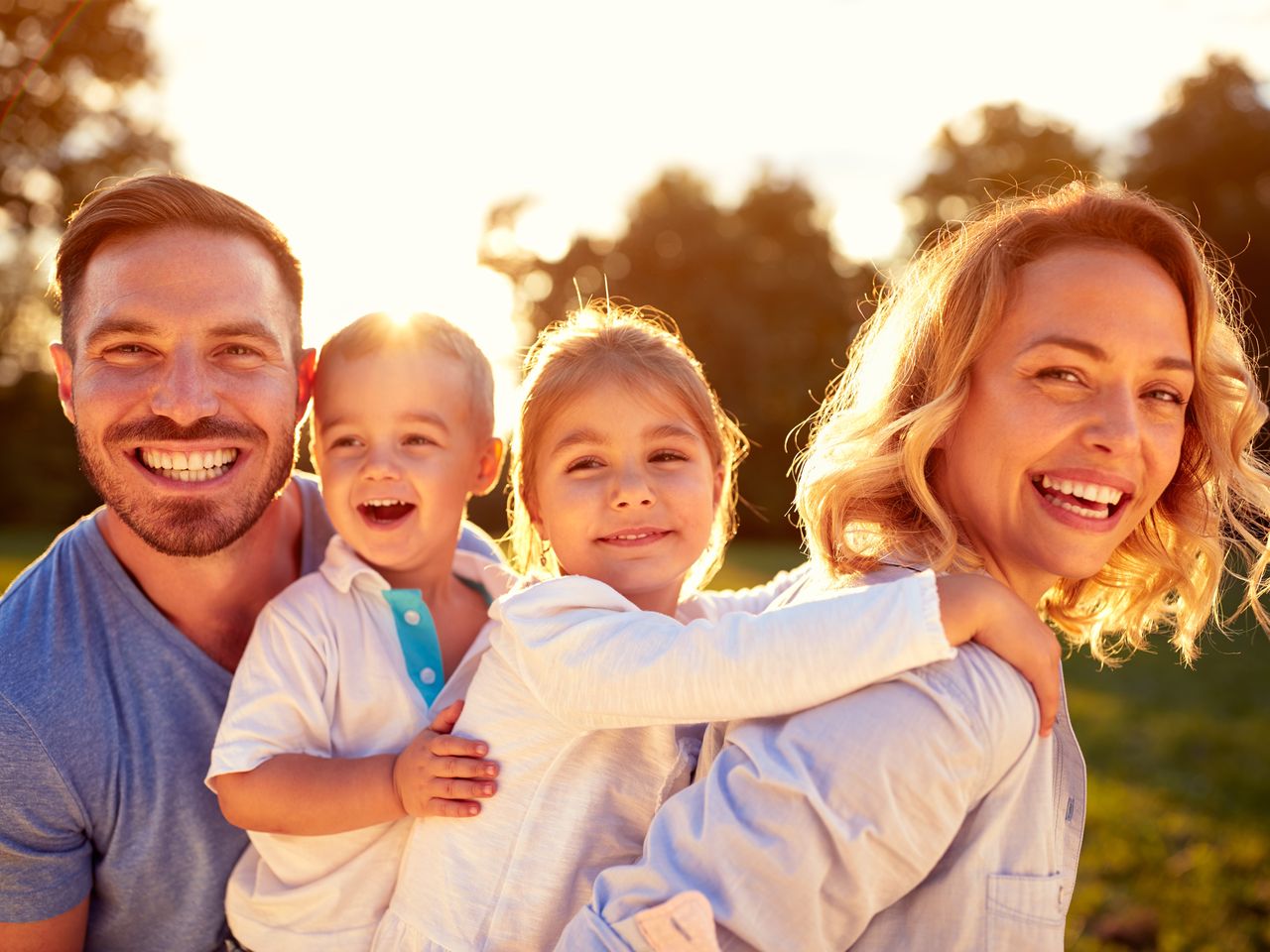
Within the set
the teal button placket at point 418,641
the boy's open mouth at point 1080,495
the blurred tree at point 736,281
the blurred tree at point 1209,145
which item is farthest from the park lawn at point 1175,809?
the blurred tree at point 1209,145

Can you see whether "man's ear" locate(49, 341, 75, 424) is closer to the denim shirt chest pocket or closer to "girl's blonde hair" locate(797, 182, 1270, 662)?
"girl's blonde hair" locate(797, 182, 1270, 662)

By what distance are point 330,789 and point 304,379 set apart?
4.48 ft

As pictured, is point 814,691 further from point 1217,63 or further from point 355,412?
point 1217,63

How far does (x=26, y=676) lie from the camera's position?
2.95 m

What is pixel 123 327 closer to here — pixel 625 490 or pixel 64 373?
pixel 64 373

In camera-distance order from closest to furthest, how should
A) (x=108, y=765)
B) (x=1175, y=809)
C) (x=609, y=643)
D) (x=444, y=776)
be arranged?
(x=609, y=643)
(x=444, y=776)
(x=108, y=765)
(x=1175, y=809)

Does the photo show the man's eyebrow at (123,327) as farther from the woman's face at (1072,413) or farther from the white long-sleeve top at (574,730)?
the woman's face at (1072,413)

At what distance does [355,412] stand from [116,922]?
5.19 feet

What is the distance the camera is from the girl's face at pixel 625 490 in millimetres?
2775

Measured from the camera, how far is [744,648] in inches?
82.3

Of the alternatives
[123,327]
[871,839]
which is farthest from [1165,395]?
[123,327]

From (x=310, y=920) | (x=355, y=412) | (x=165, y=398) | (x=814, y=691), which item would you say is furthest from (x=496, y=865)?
(x=165, y=398)

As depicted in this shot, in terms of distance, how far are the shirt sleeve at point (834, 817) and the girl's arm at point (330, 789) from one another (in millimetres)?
750

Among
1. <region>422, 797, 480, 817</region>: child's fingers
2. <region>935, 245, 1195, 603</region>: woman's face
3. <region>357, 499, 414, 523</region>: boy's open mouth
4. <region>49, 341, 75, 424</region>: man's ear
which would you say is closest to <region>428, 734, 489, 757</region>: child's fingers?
<region>422, 797, 480, 817</region>: child's fingers
